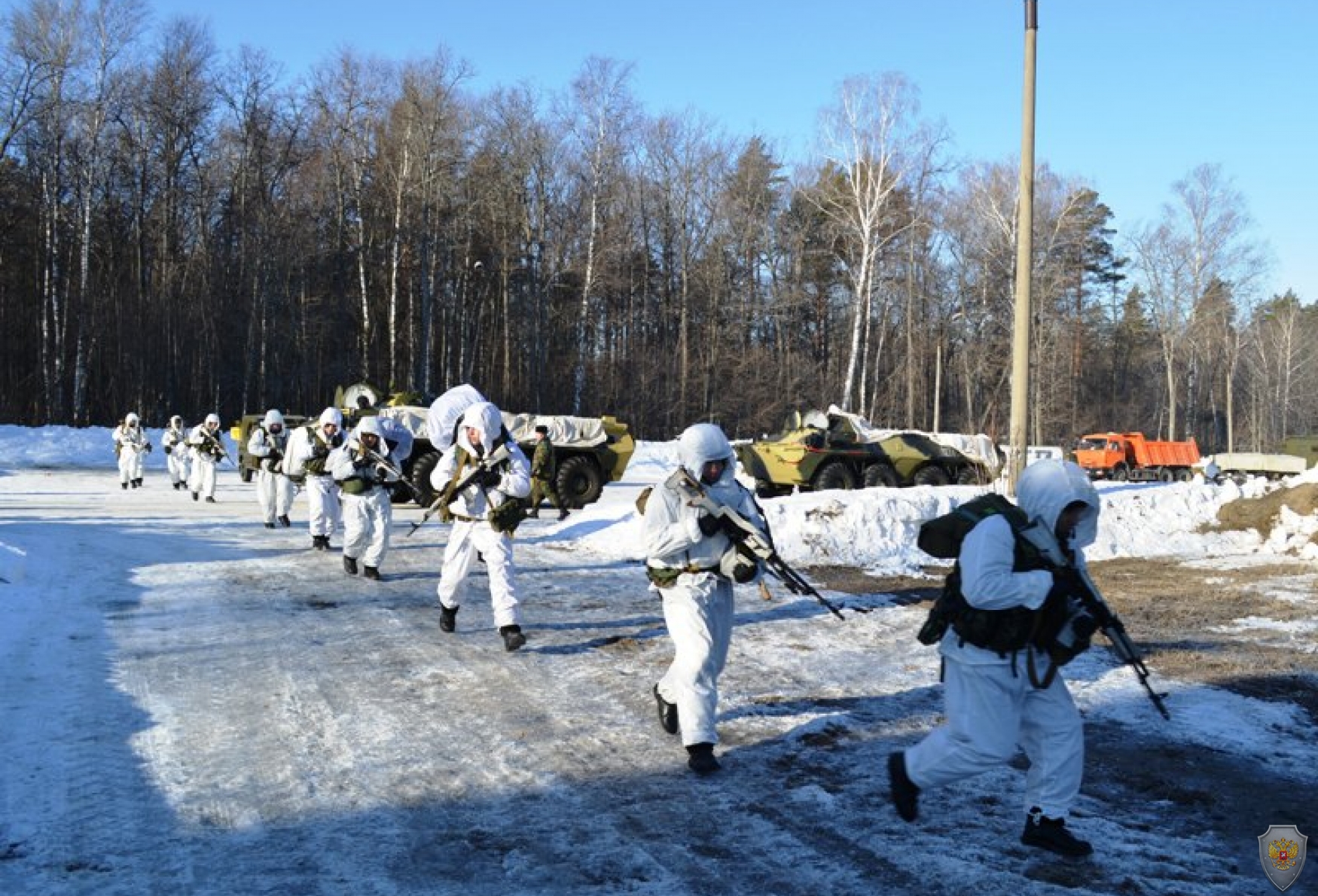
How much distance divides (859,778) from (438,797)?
78.2 inches

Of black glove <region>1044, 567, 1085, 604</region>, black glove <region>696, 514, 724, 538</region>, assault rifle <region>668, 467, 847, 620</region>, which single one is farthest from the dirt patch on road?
black glove <region>1044, 567, 1085, 604</region>

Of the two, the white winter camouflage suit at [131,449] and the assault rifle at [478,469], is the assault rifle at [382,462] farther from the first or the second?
the white winter camouflage suit at [131,449]

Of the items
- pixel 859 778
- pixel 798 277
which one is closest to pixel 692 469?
pixel 859 778

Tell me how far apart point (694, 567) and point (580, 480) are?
1611 cm

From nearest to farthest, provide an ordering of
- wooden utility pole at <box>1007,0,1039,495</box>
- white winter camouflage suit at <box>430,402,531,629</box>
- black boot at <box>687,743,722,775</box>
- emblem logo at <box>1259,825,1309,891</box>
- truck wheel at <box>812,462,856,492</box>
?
emblem logo at <box>1259,825,1309,891</box> < black boot at <box>687,743,722,775</box> < white winter camouflage suit at <box>430,402,531,629</box> < wooden utility pole at <box>1007,0,1039,495</box> < truck wheel at <box>812,462,856,492</box>

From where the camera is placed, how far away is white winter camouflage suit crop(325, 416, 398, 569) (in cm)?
1129

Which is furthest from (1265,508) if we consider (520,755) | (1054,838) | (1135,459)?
(1135,459)

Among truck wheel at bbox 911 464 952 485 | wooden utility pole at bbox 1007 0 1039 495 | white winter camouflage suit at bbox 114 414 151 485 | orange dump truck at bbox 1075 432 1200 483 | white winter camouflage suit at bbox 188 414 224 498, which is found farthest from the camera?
orange dump truck at bbox 1075 432 1200 483

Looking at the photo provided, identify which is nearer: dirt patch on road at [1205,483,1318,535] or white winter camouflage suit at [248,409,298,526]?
dirt patch on road at [1205,483,1318,535]

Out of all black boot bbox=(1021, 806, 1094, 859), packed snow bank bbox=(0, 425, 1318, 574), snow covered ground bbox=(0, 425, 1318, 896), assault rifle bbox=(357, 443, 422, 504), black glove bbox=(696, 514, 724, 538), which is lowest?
snow covered ground bbox=(0, 425, 1318, 896)

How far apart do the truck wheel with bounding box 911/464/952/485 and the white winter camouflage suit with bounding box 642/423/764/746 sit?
1723 cm

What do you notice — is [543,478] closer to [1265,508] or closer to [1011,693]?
[1011,693]

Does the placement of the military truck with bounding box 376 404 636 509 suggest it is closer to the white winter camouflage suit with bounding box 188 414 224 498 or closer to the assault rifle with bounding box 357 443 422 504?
the white winter camouflage suit with bounding box 188 414 224 498

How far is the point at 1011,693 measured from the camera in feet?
13.7
